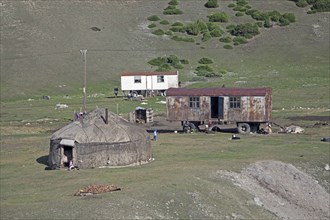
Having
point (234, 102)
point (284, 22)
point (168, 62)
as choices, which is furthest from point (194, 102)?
point (284, 22)

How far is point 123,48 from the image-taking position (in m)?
125

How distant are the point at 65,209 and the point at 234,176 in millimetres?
11996

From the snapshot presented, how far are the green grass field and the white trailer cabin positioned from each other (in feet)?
8.62

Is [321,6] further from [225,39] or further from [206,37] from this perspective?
[206,37]

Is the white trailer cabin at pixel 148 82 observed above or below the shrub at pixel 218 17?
below

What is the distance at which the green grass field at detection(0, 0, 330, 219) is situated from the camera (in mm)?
42969

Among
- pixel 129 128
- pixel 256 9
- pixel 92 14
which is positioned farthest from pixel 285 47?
pixel 129 128

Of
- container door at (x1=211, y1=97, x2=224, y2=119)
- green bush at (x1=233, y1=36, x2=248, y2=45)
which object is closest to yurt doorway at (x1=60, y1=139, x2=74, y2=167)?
container door at (x1=211, y1=97, x2=224, y2=119)

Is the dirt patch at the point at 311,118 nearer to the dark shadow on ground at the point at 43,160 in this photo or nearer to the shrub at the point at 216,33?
the dark shadow on ground at the point at 43,160

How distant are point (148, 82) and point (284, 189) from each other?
53002mm

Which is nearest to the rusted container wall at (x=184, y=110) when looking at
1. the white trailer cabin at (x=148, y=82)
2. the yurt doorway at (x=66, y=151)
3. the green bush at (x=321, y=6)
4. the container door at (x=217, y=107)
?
the container door at (x=217, y=107)

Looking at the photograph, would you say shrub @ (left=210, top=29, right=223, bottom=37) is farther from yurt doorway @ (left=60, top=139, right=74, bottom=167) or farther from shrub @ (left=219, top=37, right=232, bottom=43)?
yurt doorway @ (left=60, top=139, right=74, bottom=167)

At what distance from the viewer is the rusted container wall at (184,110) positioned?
7075 cm

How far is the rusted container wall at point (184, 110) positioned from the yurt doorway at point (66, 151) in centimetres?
1940
